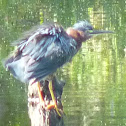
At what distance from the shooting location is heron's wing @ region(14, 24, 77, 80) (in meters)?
3.84

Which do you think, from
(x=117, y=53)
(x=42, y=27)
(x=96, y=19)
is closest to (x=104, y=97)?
(x=117, y=53)

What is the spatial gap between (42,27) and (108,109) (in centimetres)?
310

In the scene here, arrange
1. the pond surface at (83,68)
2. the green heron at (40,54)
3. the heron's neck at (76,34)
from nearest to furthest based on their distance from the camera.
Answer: the green heron at (40,54), the heron's neck at (76,34), the pond surface at (83,68)

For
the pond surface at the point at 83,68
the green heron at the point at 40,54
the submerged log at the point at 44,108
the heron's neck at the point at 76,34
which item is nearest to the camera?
the submerged log at the point at 44,108

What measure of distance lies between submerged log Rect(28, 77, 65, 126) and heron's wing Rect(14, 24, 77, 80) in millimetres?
102

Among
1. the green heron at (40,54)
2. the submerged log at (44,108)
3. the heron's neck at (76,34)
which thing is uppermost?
the heron's neck at (76,34)

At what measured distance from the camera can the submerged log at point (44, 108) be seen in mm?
3602

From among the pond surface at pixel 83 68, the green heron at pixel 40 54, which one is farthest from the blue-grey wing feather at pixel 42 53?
the pond surface at pixel 83 68

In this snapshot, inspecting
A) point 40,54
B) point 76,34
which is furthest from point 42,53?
point 76,34

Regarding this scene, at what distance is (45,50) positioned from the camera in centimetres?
395

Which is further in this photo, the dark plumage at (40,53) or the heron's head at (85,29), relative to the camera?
the heron's head at (85,29)

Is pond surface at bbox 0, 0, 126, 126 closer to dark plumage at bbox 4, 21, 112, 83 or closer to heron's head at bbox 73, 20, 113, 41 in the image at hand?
dark plumage at bbox 4, 21, 112, 83

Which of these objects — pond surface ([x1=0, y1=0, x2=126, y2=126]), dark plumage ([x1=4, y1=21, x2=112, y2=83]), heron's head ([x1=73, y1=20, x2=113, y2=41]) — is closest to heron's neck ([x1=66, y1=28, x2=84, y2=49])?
heron's head ([x1=73, y1=20, x2=113, y2=41])

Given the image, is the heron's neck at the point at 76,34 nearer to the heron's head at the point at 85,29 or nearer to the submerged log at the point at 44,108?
the heron's head at the point at 85,29
